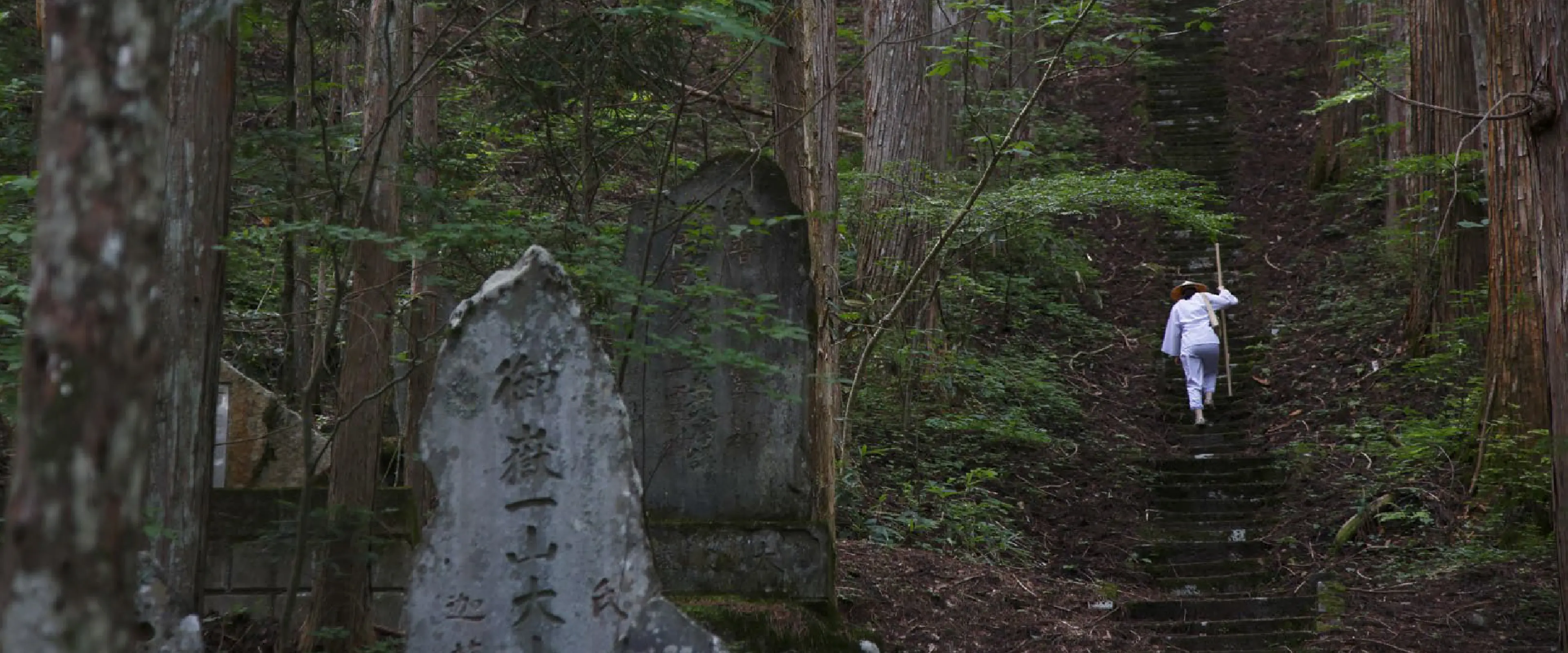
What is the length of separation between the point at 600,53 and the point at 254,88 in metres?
1.79

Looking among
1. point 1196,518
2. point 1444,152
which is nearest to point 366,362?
point 1196,518

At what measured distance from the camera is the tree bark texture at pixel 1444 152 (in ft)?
40.0

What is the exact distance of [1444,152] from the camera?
12.6m

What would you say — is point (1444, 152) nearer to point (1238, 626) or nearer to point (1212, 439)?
point (1212, 439)

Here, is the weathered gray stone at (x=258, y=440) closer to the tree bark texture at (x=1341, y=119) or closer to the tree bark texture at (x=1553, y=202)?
the tree bark texture at (x=1553, y=202)

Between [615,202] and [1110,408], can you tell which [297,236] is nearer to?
[615,202]

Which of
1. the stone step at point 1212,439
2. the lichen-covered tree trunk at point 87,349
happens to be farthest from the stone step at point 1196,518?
the lichen-covered tree trunk at point 87,349

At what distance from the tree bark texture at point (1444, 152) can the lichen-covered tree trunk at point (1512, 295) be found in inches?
64.9

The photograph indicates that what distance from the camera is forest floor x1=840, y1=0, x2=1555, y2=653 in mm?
8305

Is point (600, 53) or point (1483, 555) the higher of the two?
point (600, 53)

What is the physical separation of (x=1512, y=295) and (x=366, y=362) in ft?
25.9

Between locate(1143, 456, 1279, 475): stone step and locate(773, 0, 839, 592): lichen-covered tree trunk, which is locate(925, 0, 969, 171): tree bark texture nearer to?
locate(773, 0, 839, 592): lichen-covered tree trunk

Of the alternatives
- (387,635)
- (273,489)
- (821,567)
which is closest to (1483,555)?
(821,567)

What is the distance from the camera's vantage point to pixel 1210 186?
12.4 m
